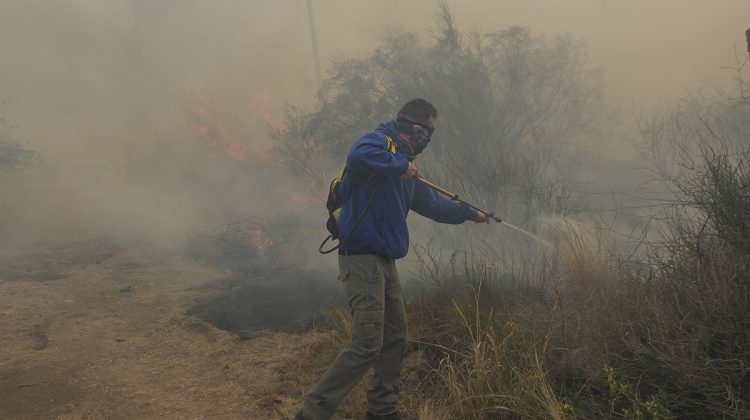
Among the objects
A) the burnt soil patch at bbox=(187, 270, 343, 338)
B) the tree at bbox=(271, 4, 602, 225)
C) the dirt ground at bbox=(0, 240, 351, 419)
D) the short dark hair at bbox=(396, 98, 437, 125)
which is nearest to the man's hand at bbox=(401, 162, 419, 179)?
the short dark hair at bbox=(396, 98, 437, 125)

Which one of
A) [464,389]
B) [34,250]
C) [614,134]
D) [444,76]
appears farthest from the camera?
[34,250]

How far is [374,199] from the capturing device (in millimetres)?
2871

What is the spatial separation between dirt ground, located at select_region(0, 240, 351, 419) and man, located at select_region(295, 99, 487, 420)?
708 millimetres

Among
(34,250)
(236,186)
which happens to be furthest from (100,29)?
(34,250)

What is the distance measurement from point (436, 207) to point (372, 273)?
83cm

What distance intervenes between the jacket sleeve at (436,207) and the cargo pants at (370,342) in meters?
0.58

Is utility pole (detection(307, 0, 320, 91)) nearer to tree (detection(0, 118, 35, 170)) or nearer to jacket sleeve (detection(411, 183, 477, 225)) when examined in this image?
tree (detection(0, 118, 35, 170))

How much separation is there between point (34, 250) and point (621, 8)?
16277 mm

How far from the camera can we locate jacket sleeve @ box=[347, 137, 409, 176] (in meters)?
2.80

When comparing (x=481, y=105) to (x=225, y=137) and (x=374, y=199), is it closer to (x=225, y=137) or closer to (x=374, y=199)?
(x=374, y=199)

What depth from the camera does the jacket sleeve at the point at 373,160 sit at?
2797mm

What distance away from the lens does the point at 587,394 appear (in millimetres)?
2545

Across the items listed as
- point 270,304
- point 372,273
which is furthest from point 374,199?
point 270,304

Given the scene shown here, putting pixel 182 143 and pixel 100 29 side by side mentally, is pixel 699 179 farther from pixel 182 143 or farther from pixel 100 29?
pixel 100 29
